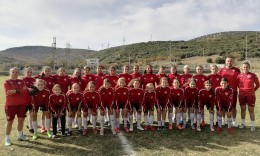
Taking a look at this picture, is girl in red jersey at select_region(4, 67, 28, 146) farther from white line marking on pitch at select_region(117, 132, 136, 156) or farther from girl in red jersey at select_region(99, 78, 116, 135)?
white line marking on pitch at select_region(117, 132, 136, 156)

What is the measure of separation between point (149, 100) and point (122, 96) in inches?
35.8

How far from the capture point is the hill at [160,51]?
82.2 meters

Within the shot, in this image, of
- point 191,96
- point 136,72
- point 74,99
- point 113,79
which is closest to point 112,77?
point 113,79

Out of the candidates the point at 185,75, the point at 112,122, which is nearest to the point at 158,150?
the point at 112,122

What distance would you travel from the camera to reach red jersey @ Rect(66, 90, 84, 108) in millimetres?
8938

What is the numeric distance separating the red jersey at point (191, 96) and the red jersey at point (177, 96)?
0.18 metres

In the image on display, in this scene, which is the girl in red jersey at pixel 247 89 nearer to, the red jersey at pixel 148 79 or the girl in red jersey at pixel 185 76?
the girl in red jersey at pixel 185 76

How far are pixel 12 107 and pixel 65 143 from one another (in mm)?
1805

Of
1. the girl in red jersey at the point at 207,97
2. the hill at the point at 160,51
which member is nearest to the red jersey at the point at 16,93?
the girl in red jersey at the point at 207,97

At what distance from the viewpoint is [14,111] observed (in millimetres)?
8109

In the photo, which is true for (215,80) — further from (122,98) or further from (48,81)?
(48,81)

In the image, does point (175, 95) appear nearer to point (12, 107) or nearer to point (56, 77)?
point (56, 77)

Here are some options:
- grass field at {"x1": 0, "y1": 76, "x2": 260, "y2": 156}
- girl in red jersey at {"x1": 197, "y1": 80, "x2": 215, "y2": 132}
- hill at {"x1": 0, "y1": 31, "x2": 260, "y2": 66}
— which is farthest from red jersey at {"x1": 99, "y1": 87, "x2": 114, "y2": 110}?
hill at {"x1": 0, "y1": 31, "x2": 260, "y2": 66}

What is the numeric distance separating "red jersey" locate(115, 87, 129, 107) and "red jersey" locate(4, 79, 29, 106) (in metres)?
2.80
